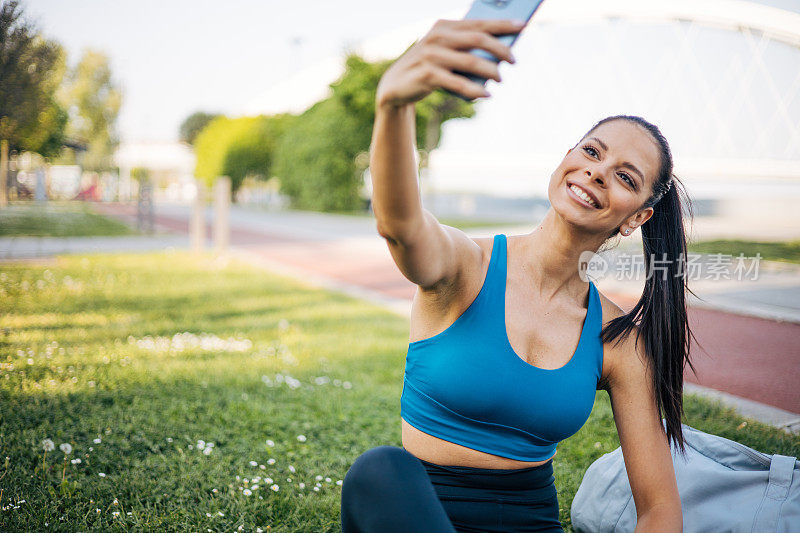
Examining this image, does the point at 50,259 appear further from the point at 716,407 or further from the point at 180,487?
the point at 716,407

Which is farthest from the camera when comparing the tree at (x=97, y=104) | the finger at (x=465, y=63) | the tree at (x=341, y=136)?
the tree at (x=97, y=104)

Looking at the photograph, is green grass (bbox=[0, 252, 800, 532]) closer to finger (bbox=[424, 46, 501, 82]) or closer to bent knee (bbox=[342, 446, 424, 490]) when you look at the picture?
bent knee (bbox=[342, 446, 424, 490])

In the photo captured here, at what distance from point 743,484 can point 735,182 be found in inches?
1084

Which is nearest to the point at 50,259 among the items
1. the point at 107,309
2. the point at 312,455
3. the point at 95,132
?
the point at 107,309

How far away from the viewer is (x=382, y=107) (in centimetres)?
103

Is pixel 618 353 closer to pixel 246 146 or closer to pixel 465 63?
pixel 465 63

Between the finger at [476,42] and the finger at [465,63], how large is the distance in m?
0.01

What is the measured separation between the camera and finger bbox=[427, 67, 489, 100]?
0.94 m

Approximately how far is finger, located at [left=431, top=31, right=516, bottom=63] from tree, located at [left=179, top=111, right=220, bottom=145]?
258 ft

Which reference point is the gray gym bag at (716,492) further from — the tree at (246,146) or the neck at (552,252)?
the tree at (246,146)

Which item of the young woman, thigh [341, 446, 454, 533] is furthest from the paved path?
thigh [341, 446, 454, 533]

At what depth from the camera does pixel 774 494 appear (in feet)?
6.77

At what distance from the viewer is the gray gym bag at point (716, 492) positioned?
2.02 metres

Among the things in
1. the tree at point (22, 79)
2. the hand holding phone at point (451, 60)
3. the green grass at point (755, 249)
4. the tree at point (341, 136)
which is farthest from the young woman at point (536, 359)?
the tree at point (341, 136)
